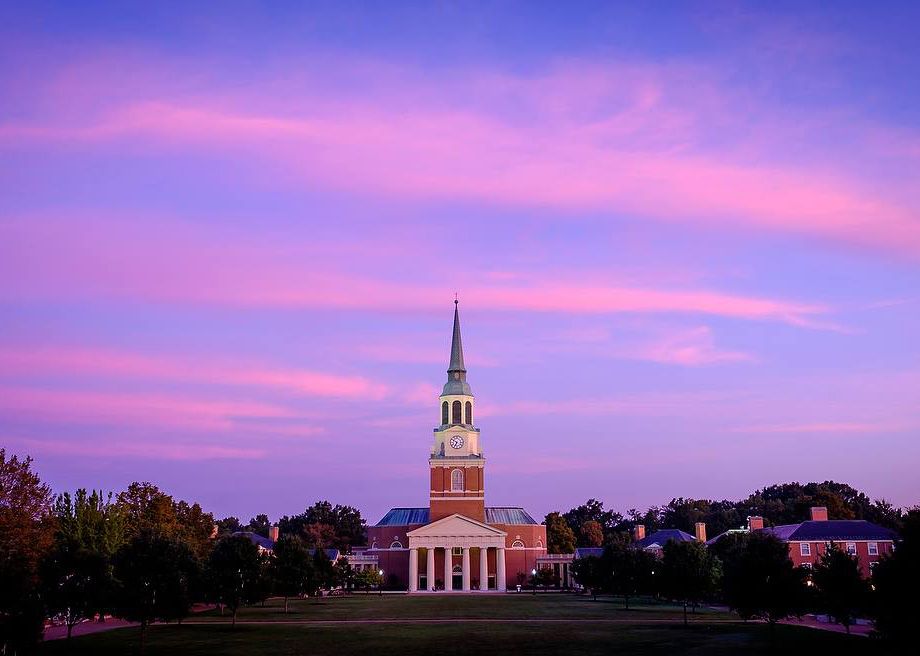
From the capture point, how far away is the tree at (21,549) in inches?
1394

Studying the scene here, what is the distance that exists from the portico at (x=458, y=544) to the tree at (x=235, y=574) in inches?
2566

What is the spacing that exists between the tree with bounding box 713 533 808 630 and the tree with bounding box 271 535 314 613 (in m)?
43.0

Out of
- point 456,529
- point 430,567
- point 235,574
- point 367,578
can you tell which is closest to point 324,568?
point 367,578

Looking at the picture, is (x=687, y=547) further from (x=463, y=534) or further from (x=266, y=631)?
(x=463, y=534)

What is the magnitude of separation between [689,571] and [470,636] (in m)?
23.1

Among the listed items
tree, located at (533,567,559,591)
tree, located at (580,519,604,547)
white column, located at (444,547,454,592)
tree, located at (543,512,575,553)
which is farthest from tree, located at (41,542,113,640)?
tree, located at (580,519,604,547)

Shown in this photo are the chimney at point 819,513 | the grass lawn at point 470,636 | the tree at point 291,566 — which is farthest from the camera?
the chimney at point 819,513

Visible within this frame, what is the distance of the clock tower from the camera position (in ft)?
442

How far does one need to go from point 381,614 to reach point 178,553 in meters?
24.4

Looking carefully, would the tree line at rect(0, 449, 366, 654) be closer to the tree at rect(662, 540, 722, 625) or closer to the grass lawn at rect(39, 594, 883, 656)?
the grass lawn at rect(39, 594, 883, 656)

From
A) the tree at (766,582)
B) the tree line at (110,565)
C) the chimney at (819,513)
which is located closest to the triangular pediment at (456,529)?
the tree line at (110,565)

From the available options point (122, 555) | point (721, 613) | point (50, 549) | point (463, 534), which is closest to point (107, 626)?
point (50, 549)

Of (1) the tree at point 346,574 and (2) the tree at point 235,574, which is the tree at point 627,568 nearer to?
(1) the tree at point 346,574

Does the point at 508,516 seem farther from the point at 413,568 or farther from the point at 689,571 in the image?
the point at 689,571
